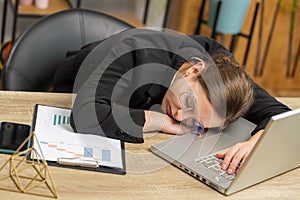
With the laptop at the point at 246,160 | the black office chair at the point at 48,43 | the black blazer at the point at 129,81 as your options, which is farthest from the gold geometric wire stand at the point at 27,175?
the black office chair at the point at 48,43

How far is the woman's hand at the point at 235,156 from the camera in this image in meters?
1.50

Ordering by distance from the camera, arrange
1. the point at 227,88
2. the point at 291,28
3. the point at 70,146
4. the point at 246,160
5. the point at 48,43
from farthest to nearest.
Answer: the point at 291,28, the point at 48,43, the point at 227,88, the point at 70,146, the point at 246,160

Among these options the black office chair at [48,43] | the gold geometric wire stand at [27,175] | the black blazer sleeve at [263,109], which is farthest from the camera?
the black office chair at [48,43]

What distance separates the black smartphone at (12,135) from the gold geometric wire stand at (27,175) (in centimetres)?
4

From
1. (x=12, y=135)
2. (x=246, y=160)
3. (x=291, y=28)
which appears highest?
(x=246, y=160)

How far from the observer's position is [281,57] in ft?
13.2

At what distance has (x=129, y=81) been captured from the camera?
171cm

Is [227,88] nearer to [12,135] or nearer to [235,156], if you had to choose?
[235,156]

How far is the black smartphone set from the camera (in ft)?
4.65

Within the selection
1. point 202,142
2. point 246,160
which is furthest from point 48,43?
point 246,160

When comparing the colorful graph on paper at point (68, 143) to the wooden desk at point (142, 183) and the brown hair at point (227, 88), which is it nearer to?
the wooden desk at point (142, 183)

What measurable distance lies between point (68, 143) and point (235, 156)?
1.41 feet

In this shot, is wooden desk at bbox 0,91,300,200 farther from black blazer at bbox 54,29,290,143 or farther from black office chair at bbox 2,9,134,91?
black office chair at bbox 2,9,134,91

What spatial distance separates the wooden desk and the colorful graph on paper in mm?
34
